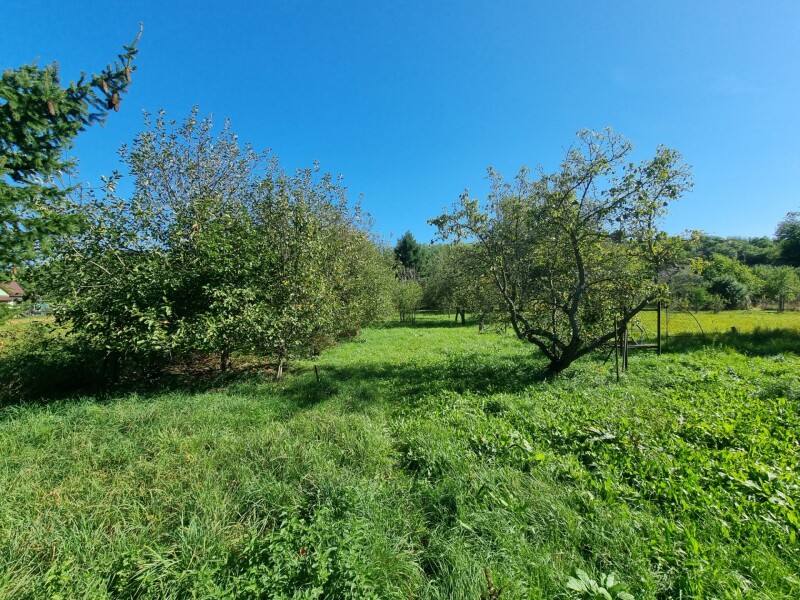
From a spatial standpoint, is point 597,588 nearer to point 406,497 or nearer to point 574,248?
point 406,497

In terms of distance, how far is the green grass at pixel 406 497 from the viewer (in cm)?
232

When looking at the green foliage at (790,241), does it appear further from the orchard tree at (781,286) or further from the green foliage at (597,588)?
the green foliage at (597,588)

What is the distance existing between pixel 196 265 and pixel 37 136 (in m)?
3.17

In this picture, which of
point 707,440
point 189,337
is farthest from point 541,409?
point 189,337

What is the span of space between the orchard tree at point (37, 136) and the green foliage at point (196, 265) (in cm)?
173

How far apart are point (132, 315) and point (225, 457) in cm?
450

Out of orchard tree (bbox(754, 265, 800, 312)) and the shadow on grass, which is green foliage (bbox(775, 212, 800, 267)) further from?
the shadow on grass

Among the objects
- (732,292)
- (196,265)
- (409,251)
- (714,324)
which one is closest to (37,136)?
(196,265)

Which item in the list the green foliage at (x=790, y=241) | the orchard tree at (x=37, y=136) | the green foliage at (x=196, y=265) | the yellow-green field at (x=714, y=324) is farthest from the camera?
the green foliage at (x=790, y=241)

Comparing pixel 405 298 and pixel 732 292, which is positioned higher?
pixel 732 292

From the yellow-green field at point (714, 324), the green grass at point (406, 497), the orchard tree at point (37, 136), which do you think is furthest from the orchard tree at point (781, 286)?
the orchard tree at point (37, 136)

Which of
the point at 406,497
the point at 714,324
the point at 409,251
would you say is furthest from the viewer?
the point at 409,251

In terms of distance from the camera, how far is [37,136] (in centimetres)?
477

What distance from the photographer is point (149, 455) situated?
425cm
